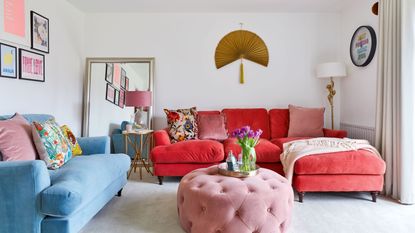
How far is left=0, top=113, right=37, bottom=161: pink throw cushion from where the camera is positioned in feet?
6.63

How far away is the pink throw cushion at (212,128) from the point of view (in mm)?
3681

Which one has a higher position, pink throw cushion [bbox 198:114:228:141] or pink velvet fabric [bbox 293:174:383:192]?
pink throw cushion [bbox 198:114:228:141]

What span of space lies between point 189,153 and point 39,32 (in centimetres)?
220

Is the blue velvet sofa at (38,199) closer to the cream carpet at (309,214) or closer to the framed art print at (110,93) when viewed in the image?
the cream carpet at (309,214)

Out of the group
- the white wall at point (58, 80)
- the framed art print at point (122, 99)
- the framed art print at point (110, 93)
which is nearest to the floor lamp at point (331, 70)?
the framed art print at point (122, 99)

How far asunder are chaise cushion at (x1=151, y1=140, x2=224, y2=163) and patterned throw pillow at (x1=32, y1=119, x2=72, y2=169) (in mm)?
1040

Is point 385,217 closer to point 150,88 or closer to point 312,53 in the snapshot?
point 312,53

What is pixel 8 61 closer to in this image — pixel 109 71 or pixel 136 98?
pixel 136 98

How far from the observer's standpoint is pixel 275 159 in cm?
312

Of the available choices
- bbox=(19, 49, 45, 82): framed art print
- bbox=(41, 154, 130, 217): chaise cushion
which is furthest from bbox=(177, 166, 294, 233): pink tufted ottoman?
bbox=(19, 49, 45, 82): framed art print

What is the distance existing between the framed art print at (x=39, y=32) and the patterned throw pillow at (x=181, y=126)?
167 centimetres

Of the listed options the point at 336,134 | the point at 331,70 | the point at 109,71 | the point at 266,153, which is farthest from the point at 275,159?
the point at 109,71

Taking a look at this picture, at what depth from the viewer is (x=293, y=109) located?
3881 mm

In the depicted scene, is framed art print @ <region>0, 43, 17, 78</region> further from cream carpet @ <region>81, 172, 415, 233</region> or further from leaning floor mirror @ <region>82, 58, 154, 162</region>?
cream carpet @ <region>81, 172, 415, 233</region>
